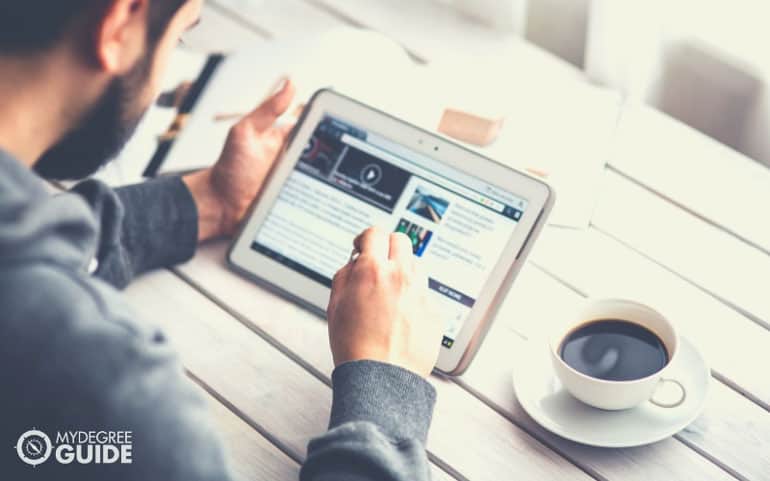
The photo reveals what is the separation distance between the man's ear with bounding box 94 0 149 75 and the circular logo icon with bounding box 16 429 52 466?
0.24 metres

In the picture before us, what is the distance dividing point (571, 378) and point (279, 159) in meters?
0.36

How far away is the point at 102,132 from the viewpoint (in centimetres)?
73

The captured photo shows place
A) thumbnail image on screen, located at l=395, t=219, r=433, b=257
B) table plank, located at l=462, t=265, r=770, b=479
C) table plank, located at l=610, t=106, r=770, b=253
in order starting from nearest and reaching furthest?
table plank, located at l=462, t=265, r=770, b=479, thumbnail image on screen, located at l=395, t=219, r=433, b=257, table plank, located at l=610, t=106, r=770, b=253

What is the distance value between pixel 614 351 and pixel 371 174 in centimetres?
27

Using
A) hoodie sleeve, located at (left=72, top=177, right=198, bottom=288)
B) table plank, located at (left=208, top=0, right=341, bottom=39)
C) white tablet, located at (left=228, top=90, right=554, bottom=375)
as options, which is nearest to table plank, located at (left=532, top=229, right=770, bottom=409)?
white tablet, located at (left=228, top=90, right=554, bottom=375)

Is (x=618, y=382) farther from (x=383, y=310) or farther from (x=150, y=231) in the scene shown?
(x=150, y=231)

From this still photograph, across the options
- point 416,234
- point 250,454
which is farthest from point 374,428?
point 416,234

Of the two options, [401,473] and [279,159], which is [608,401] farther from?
[279,159]

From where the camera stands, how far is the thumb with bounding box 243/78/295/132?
3.40 ft

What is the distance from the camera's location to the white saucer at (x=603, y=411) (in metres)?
0.81

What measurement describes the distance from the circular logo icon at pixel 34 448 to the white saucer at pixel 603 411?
1.24 feet

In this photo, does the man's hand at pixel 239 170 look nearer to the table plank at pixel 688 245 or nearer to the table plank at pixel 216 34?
the table plank at pixel 216 34

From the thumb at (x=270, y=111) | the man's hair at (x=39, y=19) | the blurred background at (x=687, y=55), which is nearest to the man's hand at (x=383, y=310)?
the thumb at (x=270, y=111)

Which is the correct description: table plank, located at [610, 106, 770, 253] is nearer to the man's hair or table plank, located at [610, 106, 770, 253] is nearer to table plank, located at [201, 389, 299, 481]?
table plank, located at [201, 389, 299, 481]
